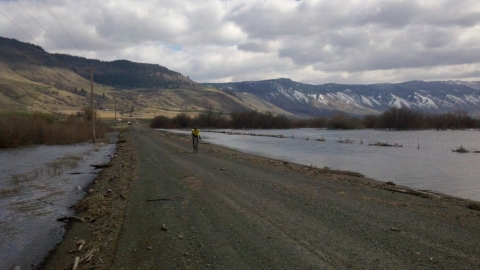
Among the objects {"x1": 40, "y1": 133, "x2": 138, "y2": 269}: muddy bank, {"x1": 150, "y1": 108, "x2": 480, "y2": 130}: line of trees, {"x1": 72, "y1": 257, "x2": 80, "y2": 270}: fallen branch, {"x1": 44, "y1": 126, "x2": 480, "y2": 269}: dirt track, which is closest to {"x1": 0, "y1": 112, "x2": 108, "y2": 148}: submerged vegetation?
{"x1": 40, "y1": 133, "x2": 138, "y2": 269}: muddy bank

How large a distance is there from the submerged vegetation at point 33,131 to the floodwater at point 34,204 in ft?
53.9

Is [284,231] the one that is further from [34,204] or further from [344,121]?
[344,121]

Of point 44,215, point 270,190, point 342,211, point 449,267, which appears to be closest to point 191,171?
point 270,190

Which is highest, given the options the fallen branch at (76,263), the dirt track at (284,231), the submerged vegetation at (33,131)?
the submerged vegetation at (33,131)

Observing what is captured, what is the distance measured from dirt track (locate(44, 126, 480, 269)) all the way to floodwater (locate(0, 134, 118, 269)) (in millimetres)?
716

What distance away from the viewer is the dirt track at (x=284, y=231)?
6609 mm

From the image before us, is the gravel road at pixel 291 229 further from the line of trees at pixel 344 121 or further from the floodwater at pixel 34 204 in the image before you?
the line of trees at pixel 344 121

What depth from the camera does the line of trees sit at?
11319 centimetres

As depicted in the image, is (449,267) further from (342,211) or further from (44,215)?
(44,215)

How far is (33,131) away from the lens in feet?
152

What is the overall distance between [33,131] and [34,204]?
37.1 meters

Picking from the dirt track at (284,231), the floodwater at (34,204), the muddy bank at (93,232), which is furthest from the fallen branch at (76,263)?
the floodwater at (34,204)

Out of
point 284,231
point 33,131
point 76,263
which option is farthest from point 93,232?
point 33,131

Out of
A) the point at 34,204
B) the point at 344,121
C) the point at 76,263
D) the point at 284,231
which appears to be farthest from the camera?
the point at 344,121
